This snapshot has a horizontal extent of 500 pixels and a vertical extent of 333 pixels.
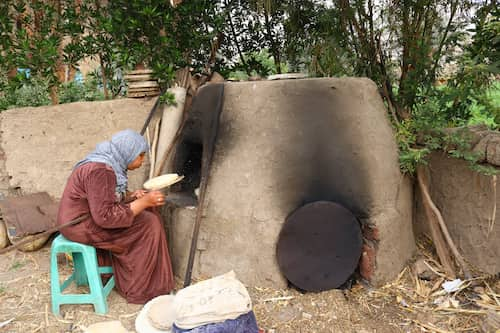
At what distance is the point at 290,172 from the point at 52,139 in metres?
2.48

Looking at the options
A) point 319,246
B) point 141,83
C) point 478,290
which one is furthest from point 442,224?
point 141,83

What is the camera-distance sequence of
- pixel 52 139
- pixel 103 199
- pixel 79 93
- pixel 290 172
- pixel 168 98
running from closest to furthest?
pixel 103 199 → pixel 290 172 → pixel 168 98 → pixel 52 139 → pixel 79 93

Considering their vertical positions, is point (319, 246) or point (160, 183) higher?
point (160, 183)

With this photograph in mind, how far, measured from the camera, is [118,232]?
2.89 meters

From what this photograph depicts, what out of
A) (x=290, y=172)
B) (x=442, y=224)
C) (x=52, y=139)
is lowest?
(x=442, y=224)

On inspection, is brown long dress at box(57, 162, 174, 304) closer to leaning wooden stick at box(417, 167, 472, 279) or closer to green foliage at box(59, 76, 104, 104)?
leaning wooden stick at box(417, 167, 472, 279)

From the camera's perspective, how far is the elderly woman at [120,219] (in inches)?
108

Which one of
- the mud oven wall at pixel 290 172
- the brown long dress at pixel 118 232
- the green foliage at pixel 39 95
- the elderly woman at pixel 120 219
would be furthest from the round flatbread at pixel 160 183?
the green foliage at pixel 39 95

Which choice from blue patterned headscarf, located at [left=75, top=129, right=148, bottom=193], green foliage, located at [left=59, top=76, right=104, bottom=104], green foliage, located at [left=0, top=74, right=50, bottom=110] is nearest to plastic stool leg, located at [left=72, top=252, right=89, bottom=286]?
blue patterned headscarf, located at [left=75, top=129, right=148, bottom=193]

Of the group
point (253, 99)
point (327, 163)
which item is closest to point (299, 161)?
point (327, 163)

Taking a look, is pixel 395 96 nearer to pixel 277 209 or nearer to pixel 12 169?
pixel 277 209

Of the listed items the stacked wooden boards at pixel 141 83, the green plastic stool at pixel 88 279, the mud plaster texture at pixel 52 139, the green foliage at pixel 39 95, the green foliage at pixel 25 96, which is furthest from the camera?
the green foliage at pixel 39 95

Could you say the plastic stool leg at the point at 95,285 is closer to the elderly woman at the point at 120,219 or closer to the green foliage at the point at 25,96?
the elderly woman at the point at 120,219

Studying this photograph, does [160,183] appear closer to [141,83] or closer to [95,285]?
[95,285]
